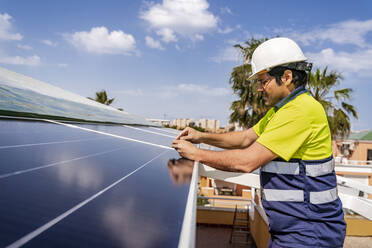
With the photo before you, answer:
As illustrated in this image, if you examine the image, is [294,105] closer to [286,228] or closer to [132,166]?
[286,228]

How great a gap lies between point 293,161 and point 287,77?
62cm

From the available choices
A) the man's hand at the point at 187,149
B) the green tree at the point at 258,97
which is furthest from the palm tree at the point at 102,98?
the man's hand at the point at 187,149

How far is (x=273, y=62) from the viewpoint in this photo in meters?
2.14

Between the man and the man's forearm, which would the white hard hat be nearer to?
the man

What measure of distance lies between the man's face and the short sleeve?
346 millimetres

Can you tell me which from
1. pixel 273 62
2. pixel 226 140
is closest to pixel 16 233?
pixel 273 62

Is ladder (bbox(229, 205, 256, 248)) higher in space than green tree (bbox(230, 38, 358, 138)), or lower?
lower

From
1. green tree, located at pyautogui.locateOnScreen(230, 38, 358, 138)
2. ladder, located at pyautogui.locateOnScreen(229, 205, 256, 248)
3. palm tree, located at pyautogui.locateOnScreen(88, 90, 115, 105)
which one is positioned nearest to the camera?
ladder, located at pyautogui.locateOnScreen(229, 205, 256, 248)

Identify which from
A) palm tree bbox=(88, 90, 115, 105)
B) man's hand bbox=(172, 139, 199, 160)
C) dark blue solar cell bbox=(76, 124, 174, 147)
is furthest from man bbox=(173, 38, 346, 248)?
palm tree bbox=(88, 90, 115, 105)

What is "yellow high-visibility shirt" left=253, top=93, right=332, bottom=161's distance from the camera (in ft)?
5.84

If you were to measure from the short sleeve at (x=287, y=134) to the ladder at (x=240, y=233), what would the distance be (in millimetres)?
7498

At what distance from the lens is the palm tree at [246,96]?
17922mm

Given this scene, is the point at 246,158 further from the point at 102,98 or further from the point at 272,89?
the point at 102,98

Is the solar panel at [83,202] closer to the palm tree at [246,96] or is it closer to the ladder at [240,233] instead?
the ladder at [240,233]
